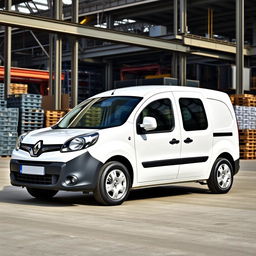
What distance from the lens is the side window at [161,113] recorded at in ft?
29.4

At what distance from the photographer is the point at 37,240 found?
5566mm

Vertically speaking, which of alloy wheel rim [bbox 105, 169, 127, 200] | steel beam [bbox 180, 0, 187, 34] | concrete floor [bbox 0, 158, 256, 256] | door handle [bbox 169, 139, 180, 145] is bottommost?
concrete floor [bbox 0, 158, 256, 256]

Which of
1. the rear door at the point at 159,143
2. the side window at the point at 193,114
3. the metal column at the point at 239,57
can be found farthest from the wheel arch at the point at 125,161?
the metal column at the point at 239,57

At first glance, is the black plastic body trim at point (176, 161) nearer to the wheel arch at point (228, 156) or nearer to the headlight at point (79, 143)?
the wheel arch at point (228, 156)

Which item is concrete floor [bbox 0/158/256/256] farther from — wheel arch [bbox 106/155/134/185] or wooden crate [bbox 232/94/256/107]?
wooden crate [bbox 232/94/256/107]

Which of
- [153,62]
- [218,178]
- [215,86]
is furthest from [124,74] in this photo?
[218,178]

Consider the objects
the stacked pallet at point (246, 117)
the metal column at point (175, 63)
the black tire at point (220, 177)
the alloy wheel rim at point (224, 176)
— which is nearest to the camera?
the black tire at point (220, 177)

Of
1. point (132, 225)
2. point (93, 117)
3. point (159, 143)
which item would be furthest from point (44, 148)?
point (132, 225)

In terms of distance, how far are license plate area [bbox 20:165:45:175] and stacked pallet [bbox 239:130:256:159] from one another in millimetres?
19059

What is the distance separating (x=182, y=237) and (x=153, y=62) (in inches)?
1998

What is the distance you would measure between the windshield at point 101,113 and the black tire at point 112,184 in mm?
652

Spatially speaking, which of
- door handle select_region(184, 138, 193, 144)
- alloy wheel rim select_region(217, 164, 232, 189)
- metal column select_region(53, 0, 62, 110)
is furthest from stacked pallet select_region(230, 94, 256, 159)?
door handle select_region(184, 138, 193, 144)

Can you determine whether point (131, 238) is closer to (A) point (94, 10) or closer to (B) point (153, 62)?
(A) point (94, 10)

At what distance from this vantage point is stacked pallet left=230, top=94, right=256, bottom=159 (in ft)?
86.8
